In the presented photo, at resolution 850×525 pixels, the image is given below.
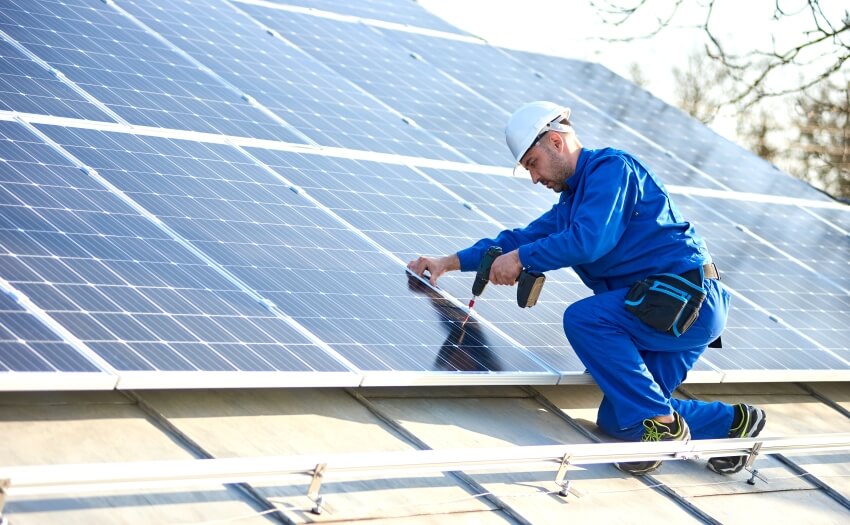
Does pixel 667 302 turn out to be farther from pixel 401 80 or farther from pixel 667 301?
pixel 401 80

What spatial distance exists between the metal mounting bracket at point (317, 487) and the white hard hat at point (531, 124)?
9.36ft

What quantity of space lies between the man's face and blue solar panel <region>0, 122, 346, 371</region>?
1975 millimetres

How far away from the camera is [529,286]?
28.1ft

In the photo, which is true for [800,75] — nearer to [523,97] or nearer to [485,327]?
[523,97]

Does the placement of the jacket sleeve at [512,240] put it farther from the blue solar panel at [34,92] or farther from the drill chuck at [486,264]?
the blue solar panel at [34,92]

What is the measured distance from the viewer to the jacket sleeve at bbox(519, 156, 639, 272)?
828 cm

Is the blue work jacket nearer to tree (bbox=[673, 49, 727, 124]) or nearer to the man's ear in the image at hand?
the man's ear

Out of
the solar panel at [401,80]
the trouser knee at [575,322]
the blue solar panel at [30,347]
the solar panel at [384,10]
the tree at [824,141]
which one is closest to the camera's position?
the blue solar panel at [30,347]

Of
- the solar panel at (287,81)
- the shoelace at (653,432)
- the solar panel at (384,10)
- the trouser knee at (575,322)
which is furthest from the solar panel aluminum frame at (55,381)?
the solar panel at (384,10)

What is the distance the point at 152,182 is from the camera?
28.8 ft

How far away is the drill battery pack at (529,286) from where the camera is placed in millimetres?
8547

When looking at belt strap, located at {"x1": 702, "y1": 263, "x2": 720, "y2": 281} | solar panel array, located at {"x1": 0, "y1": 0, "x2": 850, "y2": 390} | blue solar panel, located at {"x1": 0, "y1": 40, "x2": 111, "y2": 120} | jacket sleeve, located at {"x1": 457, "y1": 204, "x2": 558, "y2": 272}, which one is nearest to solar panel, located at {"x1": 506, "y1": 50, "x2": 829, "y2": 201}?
solar panel array, located at {"x1": 0, "y1": 0, "x2": 850, "y2": 390}

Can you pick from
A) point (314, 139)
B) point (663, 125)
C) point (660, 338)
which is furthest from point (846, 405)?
point (663, 125)

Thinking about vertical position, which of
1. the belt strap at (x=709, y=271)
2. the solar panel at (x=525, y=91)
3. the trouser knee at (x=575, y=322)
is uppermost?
the solar panel at (x=525, y=91)
